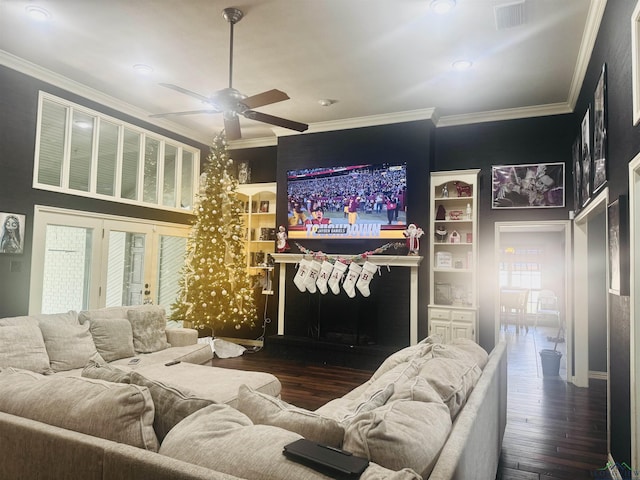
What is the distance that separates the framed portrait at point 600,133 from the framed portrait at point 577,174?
1089 millimetres

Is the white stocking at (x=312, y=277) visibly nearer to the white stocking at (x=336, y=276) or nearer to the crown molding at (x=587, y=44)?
the white stocking at (x=336, y=276)

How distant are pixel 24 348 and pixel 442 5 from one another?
4041mm

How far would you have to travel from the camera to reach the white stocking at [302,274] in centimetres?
604

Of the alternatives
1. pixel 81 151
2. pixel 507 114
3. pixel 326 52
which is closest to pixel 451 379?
pixel 326 52

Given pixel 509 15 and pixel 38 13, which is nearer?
pixel 509 15

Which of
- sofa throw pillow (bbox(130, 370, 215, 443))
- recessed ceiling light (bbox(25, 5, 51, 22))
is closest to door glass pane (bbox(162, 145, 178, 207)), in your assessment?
recessed ceiling light (bbox(25, 5, 51, 22))

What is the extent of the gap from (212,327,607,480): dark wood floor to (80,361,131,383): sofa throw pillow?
2.38 meters

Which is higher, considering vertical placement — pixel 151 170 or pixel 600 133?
pixel 151 170

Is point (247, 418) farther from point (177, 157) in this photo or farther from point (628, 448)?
point (177, 157)

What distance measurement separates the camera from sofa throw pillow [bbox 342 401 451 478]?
123cm

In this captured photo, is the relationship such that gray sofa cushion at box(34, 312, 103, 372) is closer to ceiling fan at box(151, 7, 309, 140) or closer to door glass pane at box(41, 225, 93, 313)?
door glass pane at box(41, 225, 93, 313)

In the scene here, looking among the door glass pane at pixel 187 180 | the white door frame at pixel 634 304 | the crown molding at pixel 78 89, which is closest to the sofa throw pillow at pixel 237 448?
the white door frame at pixel 634 304

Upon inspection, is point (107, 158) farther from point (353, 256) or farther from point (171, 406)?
point (171, 406)

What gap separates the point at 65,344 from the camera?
3.36 metres
